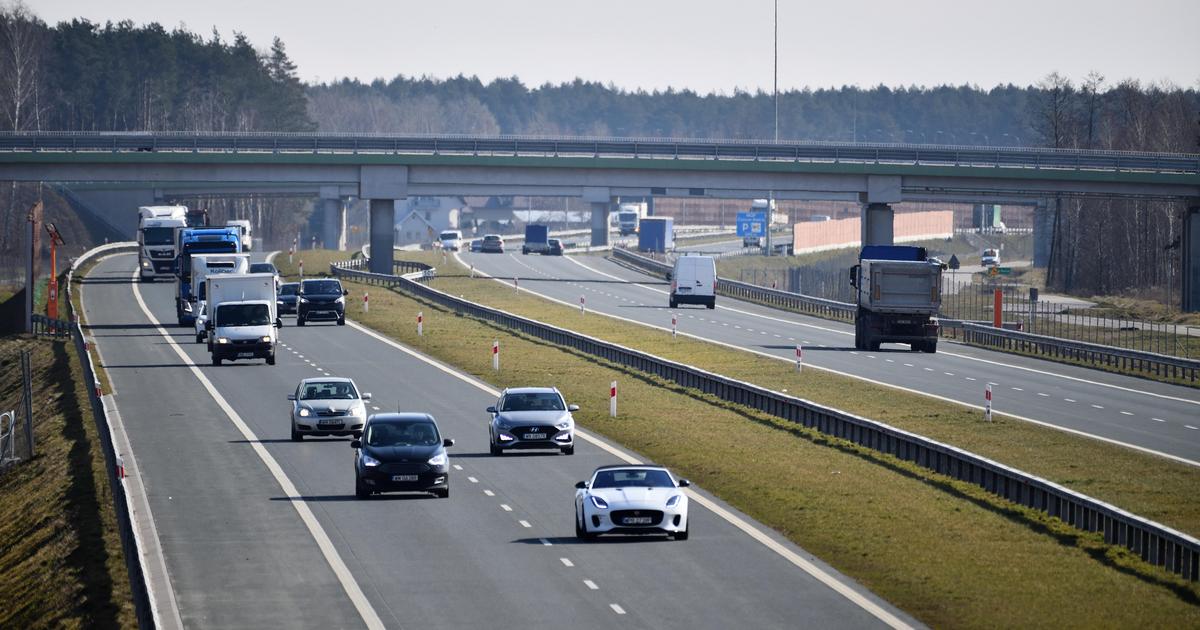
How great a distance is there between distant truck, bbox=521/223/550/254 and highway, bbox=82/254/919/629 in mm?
99894

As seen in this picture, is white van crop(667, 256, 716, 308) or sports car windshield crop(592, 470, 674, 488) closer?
sports car windshield crop(592, 470, 674, 488)

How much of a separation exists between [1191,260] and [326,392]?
69555 mm

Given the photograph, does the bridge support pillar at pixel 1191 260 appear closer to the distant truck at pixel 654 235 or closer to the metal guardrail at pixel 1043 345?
the metal guardrail at pixel 1043 345

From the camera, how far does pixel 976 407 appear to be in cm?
5088

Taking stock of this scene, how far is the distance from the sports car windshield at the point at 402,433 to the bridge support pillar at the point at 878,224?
73745 millimetres

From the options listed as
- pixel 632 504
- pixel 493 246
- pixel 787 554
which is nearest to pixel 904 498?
pixel 787 554

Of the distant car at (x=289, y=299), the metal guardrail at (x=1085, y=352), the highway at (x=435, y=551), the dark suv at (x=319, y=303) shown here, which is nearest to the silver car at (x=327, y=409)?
the highway at (x=435, y=551)

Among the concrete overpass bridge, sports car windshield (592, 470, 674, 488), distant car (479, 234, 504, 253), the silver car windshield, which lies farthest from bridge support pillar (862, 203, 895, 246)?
sports car windshield (592, 470, 674, 488)

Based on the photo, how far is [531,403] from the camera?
3962cm

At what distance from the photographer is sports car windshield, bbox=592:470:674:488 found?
28.5 meters

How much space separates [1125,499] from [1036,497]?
303cm

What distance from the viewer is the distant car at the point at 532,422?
128 feet

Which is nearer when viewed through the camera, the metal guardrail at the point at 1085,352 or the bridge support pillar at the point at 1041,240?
the metal guardrail at the point at 1085,352

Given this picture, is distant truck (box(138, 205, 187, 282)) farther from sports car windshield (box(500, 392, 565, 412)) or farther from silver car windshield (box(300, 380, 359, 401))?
sports car windshield (box(500, 392, 565, 412))
